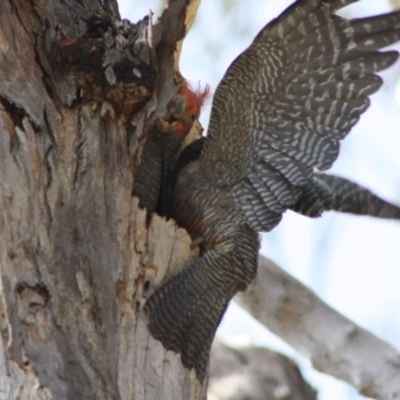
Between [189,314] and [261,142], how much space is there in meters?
0.64

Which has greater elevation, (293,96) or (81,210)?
(293,96)

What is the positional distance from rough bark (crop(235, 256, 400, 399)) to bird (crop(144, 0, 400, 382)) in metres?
1.47

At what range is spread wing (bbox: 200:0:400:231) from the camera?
10.9ft

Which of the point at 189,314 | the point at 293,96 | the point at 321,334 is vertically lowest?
the point at 189,314

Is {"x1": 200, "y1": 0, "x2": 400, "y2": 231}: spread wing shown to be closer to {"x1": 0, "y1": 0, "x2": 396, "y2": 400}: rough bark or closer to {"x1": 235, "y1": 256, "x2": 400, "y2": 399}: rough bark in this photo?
{"x1": 0, "y1": 0, "x2": 396, "y2": 400}: rough bark

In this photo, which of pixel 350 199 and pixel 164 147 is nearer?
pixel 164 147

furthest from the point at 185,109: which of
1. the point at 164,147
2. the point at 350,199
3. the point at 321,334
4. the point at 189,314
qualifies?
the point at 321,334

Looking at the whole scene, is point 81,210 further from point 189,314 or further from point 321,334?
point 321,334

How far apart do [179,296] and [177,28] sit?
2.97 ft

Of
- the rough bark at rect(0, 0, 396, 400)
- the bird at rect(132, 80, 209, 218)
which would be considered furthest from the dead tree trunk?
the bird at rect(132, 80, 209, 218)

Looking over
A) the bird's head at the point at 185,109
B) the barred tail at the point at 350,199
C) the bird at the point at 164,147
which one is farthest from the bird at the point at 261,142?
the barred tail at the point at 350,199

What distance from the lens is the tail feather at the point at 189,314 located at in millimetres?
3267

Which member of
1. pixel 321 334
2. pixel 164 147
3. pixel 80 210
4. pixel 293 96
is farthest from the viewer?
pixel 321 334

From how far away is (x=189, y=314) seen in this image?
11.2ft
